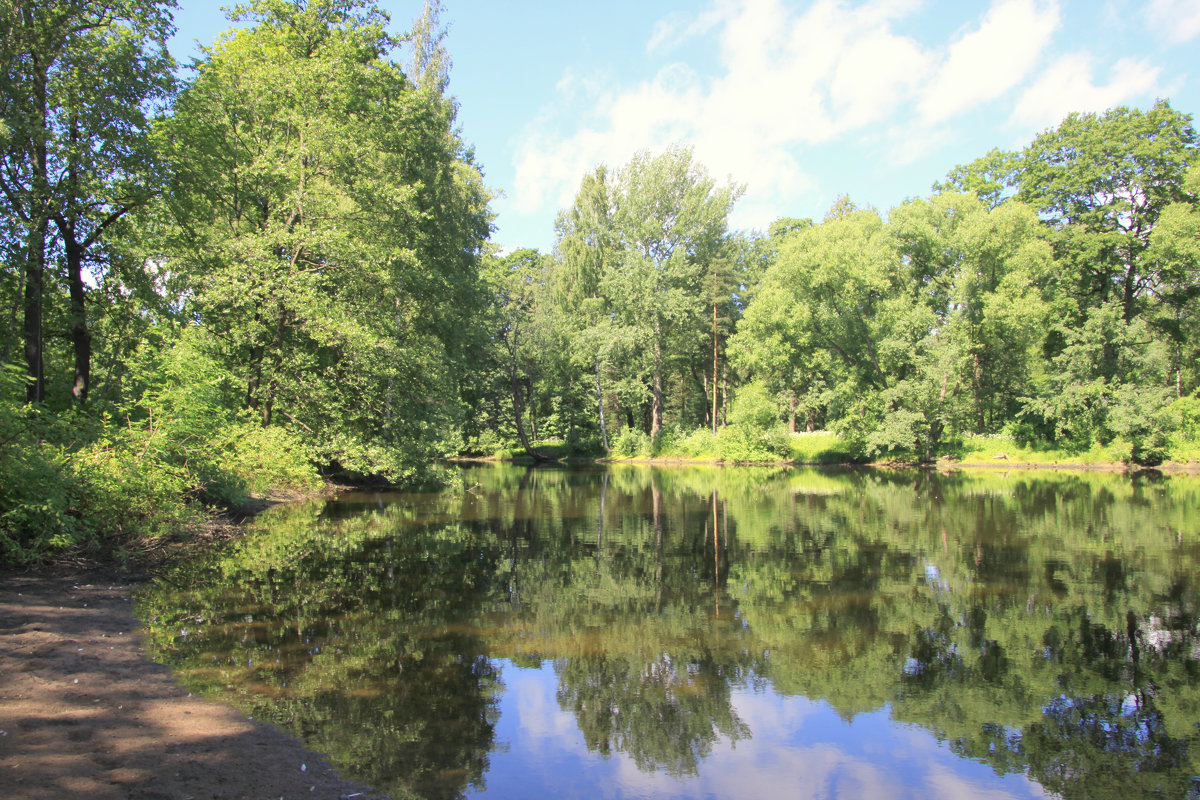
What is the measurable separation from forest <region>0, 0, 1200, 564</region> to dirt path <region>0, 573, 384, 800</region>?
12.3 feet

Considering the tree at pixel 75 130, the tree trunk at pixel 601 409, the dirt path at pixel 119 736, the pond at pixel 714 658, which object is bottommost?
the pond at pixel 714 658

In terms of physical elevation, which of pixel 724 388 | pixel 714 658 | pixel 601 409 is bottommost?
pixel 714 658

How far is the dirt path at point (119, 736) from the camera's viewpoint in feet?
13.9

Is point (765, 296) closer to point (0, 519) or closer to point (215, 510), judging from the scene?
point (215, 510)

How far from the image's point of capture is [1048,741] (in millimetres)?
5562

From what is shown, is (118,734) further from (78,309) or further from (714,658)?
(78,309)

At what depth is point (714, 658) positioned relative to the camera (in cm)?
738

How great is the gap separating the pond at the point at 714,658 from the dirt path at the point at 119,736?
0.30m

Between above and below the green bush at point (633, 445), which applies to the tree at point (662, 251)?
above

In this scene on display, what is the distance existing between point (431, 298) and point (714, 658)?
20145mm

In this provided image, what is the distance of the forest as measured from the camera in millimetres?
13102

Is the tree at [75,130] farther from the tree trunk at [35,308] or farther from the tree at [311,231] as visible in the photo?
the tree at [311,231]

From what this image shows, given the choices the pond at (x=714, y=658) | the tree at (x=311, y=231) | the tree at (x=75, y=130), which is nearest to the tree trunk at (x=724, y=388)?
the tree at (x=311, y=231)

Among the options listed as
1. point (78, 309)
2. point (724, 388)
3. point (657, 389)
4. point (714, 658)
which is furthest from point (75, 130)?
point (724, 388)
